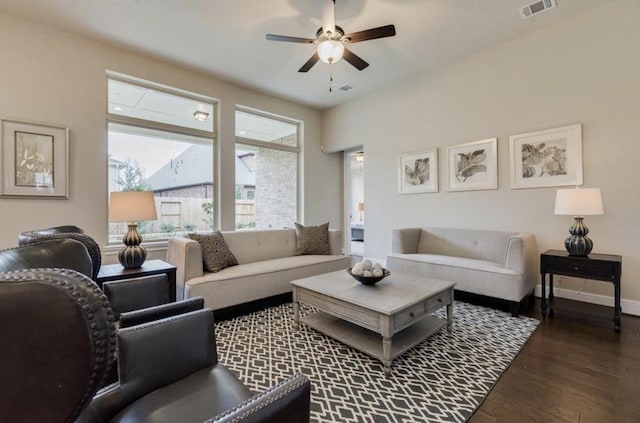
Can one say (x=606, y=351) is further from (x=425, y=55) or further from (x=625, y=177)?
(x=425, y=55)

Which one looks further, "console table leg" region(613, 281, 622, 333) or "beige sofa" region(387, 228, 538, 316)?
"beige sofa" region(387, 228, 538, 316)

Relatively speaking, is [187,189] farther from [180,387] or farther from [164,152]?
[180,387]

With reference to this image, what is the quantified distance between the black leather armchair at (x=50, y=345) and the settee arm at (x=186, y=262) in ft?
8.05

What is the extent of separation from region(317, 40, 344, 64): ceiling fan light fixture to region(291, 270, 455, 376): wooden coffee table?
2.13 m

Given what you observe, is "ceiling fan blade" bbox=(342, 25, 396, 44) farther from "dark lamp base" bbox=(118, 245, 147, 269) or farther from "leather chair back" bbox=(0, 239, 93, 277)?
"dark lamp base" bbox=(118, 245, 147, 269)

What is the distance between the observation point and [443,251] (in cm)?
419

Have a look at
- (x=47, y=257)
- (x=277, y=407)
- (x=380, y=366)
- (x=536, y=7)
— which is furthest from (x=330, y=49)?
(x=277, y=407)

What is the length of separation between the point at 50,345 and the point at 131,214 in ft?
7.99

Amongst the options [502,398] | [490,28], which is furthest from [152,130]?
[502,398]

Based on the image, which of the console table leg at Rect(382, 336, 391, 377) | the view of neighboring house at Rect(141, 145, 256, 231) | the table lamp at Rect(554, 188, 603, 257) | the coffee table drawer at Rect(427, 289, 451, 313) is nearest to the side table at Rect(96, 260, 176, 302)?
the view of neighboring house at Rect(141, 145, 256, 231)

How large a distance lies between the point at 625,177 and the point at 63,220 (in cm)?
618

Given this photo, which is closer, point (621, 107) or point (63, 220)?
point (621, 107)

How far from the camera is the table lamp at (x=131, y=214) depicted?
2.61 metres

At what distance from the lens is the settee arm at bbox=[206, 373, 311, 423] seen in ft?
2.62
